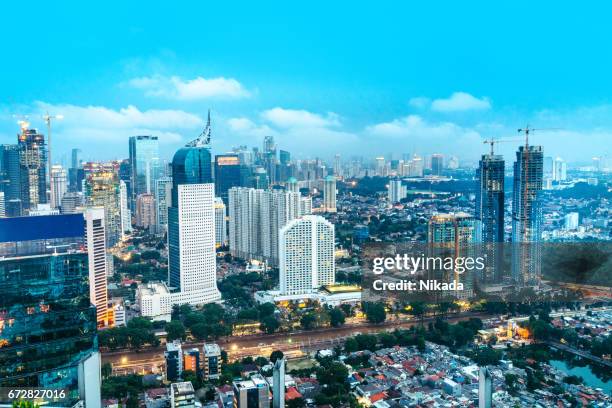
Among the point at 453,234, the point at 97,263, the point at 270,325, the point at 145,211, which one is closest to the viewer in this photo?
the point at 270,325

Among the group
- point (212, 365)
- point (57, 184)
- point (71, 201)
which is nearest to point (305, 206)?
point (71, 201)

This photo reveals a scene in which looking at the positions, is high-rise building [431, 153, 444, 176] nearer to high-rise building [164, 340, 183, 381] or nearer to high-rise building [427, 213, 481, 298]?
high-rise building [427, 213, 481, 298]

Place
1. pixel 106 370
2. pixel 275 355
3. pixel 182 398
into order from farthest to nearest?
pixel 275 355
pixel 106 370
pixel 182 398

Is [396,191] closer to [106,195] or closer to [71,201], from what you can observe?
[106,195]

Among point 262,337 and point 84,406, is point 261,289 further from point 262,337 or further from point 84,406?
point 84,406

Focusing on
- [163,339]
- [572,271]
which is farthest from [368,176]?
[163,339]

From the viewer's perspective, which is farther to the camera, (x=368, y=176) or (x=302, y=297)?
(x=368, y=176)

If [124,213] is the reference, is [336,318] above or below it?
below
